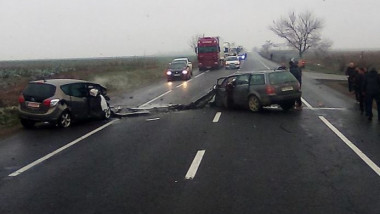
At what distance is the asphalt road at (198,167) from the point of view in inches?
213

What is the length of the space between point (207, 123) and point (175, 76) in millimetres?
23073

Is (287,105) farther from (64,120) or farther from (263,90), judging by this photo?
(64,120)

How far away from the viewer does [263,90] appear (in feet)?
47.6

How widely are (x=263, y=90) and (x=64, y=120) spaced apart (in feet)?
22.9

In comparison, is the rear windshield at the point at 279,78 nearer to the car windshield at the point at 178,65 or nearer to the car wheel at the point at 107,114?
the car wheel at the point at 107,114

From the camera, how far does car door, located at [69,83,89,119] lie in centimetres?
1293

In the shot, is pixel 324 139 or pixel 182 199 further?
pixel 324 139

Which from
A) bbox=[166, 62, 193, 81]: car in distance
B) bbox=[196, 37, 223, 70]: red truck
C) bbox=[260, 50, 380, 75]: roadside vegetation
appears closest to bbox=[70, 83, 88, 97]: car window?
bbox=[260, 50, 380, 75]: roadside vegetation

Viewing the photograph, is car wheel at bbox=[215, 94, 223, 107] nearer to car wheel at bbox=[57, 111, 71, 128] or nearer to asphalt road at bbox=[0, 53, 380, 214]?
asphalt road at bbox=[0, 53, 380, 214]

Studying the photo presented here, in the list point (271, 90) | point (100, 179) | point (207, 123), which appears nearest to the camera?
point (100, 179)

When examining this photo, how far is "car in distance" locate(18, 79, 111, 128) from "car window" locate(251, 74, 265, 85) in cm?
581

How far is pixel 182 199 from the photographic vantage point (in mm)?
5566

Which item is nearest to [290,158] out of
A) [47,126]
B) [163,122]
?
[163,122]

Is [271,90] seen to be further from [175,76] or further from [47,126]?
[175,76]
